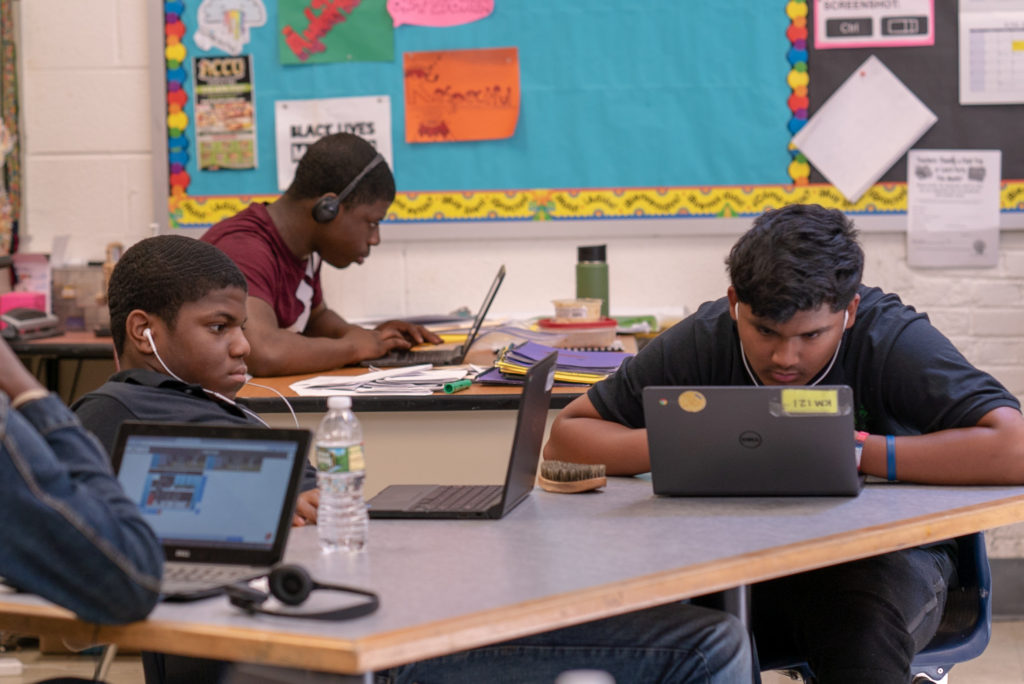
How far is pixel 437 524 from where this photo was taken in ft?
5.03

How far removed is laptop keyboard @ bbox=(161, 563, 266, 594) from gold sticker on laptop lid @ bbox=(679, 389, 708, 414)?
0.61 meters

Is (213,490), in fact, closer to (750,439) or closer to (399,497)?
(399,497)

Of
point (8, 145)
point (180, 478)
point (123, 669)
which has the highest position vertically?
point (8, 145)

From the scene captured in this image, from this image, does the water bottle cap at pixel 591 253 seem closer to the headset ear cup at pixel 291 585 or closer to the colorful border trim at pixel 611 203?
the colorful border trim at pixel 611 203

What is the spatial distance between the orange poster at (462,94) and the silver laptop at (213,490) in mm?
2464

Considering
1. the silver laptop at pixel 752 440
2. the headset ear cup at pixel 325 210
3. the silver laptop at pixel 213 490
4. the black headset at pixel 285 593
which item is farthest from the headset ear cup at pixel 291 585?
the headset ear cup at pixel 325 210

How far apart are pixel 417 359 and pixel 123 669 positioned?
1.09 meters

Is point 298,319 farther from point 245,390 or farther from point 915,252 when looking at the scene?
point 915,252

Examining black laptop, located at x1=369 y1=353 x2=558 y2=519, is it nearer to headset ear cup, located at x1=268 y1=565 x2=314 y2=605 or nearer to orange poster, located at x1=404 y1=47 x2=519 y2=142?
headset ear cup, located at x1=268 y1=565 x2=314 y2=605

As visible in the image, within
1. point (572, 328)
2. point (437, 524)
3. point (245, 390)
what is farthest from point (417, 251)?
point (437, 524)

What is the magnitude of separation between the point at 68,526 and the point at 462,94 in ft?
9.22

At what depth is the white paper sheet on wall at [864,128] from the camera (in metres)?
3.54

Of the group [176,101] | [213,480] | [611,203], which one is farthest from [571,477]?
[176,101]

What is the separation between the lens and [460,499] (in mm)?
1667
